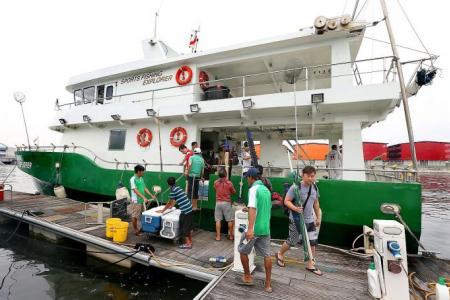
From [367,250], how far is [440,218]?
40.7 feet

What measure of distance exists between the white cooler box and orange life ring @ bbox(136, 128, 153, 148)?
4.30 metres

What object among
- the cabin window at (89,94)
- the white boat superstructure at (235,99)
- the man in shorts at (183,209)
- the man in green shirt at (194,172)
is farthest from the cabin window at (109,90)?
the man in shorts at (183,209)

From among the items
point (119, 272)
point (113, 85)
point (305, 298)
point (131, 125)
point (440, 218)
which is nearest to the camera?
point (305, 298)

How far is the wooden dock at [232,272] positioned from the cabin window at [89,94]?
6.06m

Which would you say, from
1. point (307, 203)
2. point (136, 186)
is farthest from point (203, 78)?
point (307, 203)

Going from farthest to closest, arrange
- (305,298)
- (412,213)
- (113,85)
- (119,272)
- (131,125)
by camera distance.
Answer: (113,85), (131,125), (119,272), (412,213), (305,298)

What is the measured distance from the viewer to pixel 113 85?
424 inches

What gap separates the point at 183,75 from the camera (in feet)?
29.4

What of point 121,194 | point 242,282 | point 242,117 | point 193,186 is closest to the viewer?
point 242,282

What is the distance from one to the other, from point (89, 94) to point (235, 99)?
321 inches

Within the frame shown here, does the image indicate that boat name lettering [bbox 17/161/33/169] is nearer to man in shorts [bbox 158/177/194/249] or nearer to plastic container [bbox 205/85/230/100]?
plastic container [bbox 205/85/230/100]

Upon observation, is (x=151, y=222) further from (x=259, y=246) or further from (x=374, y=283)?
(x=374, y=283)

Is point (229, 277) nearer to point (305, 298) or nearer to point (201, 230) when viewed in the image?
point (305, 298)

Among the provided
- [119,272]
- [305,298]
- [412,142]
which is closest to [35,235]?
[119,272]
